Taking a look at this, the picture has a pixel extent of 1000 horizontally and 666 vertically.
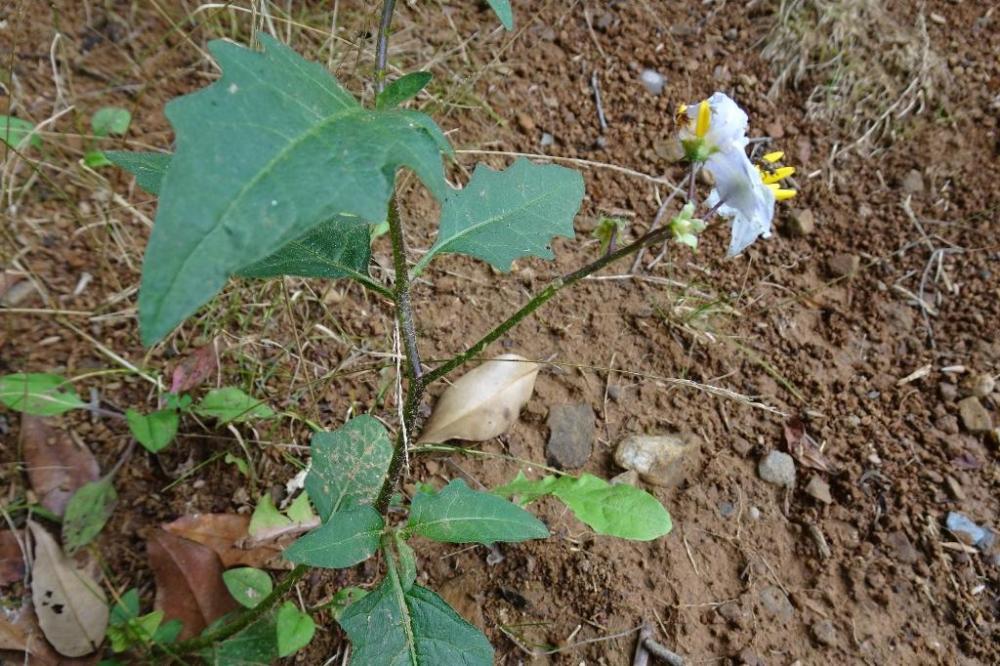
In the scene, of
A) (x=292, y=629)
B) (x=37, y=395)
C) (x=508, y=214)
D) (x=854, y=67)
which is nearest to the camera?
(x=508, y=214)

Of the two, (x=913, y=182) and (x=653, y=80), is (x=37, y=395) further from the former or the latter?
(x=913, y=182)

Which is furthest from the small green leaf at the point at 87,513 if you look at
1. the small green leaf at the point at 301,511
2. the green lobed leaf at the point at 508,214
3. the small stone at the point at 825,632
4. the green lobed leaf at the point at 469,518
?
the small stone at the point at 825,632

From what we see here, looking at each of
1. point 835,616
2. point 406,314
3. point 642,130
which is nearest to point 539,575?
point 835,616

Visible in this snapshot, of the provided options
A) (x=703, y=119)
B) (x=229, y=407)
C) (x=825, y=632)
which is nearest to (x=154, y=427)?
(x=229, y=407)

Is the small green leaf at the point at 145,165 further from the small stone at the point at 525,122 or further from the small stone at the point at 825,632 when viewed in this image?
the small stone at the point at 825,632

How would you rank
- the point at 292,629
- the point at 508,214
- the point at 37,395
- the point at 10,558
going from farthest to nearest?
1. the point at 37,395
2. the point at 10,558
3. the point at 292,629
4. the point at 508,214

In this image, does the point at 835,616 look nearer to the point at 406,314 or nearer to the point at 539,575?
the point at 539,575
